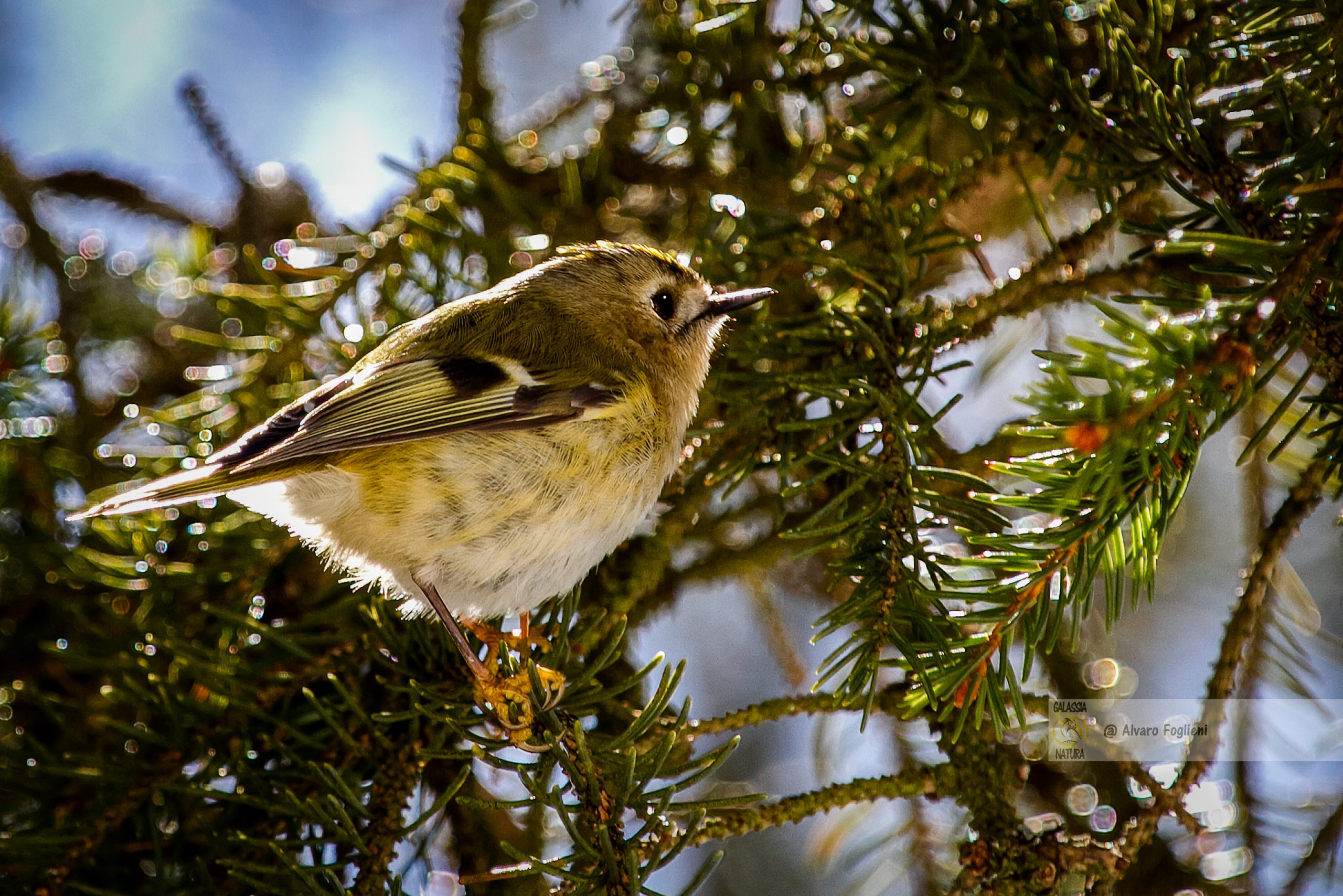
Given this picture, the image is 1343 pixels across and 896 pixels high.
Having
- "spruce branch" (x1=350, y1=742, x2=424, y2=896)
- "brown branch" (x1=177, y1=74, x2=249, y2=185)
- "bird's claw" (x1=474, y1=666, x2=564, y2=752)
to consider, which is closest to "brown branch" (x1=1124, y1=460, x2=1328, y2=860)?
"bird's claw" (x1=474, y1=666, x2=564, y2=752)

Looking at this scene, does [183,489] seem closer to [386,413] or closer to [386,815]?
[386,413]

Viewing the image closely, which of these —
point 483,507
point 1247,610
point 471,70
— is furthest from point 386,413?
point 1247,610

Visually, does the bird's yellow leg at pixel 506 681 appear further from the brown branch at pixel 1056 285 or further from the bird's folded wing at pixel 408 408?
the brown branch at pixel 1056 285

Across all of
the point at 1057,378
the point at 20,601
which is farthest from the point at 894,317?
the point at 20,601

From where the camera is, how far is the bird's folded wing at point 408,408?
1158 millimetres

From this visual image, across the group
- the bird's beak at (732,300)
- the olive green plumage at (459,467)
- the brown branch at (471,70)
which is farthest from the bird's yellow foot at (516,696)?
the brown branch at (471,70)

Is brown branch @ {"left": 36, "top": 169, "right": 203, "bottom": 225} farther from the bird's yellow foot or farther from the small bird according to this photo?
the bird's yellow foot

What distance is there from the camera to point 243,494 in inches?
47.7

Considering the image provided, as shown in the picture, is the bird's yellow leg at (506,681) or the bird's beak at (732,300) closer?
the bird's yellow leg at (506,681)

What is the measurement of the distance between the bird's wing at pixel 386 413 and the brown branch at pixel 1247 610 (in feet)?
2.41

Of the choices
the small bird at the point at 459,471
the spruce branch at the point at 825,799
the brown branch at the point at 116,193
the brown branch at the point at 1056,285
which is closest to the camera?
the spruce branch at the point at 825,799

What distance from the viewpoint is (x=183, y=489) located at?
1.12m

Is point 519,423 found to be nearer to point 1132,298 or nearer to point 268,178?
point 1132,298

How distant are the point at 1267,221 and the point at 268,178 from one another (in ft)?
5.78
